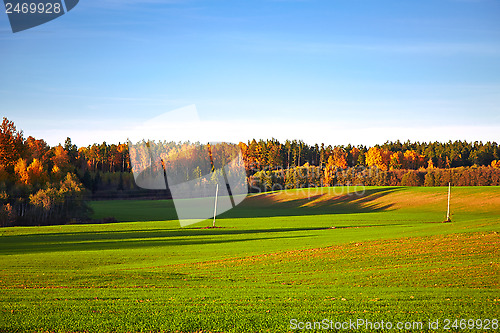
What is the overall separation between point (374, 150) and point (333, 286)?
492 ft

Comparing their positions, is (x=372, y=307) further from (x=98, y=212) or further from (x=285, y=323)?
(x=98, y=212)

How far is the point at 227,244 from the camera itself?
35.2 meters

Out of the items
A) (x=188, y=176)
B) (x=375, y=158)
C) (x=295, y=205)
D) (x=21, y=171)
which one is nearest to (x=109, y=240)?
(x=188, y=176)

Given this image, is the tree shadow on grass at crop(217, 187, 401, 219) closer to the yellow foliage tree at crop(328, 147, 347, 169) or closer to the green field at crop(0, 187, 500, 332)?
the green field at crop(0, 187, 500, 332)

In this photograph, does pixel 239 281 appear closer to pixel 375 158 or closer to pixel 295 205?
pixel 295 205

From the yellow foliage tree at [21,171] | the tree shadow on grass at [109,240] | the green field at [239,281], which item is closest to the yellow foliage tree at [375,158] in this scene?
the yellow foliage tree at [21,171]

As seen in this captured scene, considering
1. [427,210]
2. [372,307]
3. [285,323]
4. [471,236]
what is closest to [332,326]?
[285,323]

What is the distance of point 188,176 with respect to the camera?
43312 millimetres

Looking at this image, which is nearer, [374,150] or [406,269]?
[406,269]

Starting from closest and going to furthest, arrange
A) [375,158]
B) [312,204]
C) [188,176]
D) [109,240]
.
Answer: [109,240], [188,176], [312,204], [375,158]

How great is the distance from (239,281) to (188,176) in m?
25.2

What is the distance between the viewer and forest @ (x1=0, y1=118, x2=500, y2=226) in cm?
7169

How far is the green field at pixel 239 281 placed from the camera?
11.1 meters

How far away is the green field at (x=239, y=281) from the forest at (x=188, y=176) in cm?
1041
